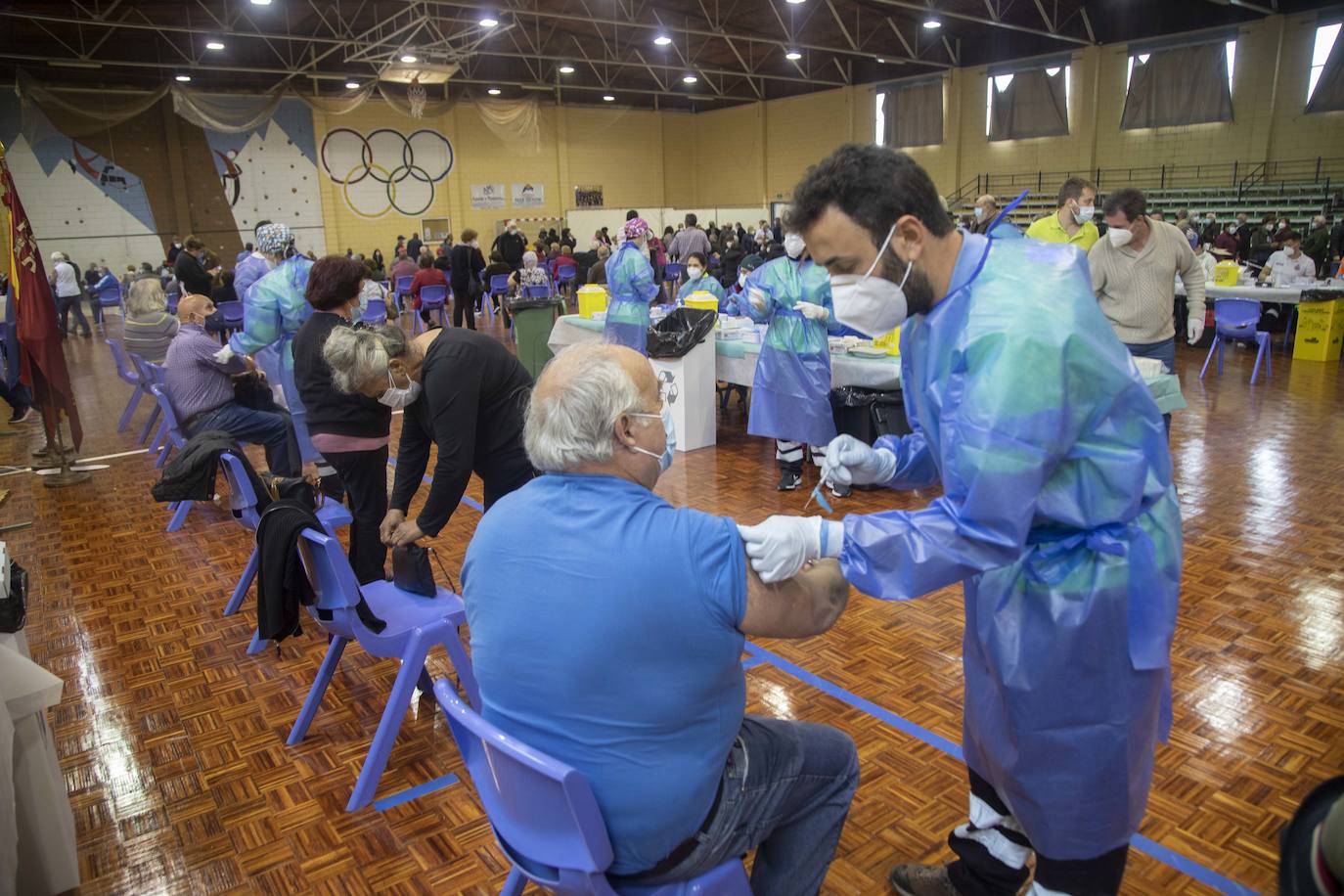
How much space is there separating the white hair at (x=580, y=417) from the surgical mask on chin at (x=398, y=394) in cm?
134

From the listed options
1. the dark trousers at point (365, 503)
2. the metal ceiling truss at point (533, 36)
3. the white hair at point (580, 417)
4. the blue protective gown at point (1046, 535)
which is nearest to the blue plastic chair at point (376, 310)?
the metal ceiling truss at point (533, 36)

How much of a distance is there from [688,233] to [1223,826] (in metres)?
11.2

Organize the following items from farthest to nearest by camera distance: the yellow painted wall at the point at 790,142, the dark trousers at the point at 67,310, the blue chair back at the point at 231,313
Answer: the yellow painted wall at the point at 790,142 → the dark trousers at the point at 67,310 → the blue chair back at the point at 231,313

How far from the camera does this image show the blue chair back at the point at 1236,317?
23.7ft

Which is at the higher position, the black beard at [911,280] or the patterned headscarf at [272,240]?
the patterned headscarf at [272,240]

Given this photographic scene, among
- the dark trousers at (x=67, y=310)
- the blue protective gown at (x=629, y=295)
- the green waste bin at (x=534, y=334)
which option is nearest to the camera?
the blue protective gown at (x=629, y=295)

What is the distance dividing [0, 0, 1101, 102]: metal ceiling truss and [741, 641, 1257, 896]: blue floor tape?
11332 millimetres

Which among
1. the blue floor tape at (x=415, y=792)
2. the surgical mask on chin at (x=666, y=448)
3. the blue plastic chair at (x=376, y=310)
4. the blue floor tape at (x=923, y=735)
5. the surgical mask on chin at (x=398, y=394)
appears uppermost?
the surgical mask on chin at (x=666, y=448)

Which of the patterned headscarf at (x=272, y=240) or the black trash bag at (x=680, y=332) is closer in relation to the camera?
the patterned headscarf at (x=272, y=240)

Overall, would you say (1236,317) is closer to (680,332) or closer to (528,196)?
(680,332)

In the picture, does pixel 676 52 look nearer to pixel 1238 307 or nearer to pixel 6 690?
pixel 1238 307

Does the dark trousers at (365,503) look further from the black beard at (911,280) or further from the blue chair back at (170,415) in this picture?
the black beard at (911,280)

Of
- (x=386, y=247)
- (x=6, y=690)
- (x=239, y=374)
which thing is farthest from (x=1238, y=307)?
(x=386, y=247)

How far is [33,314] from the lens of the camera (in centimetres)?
461
